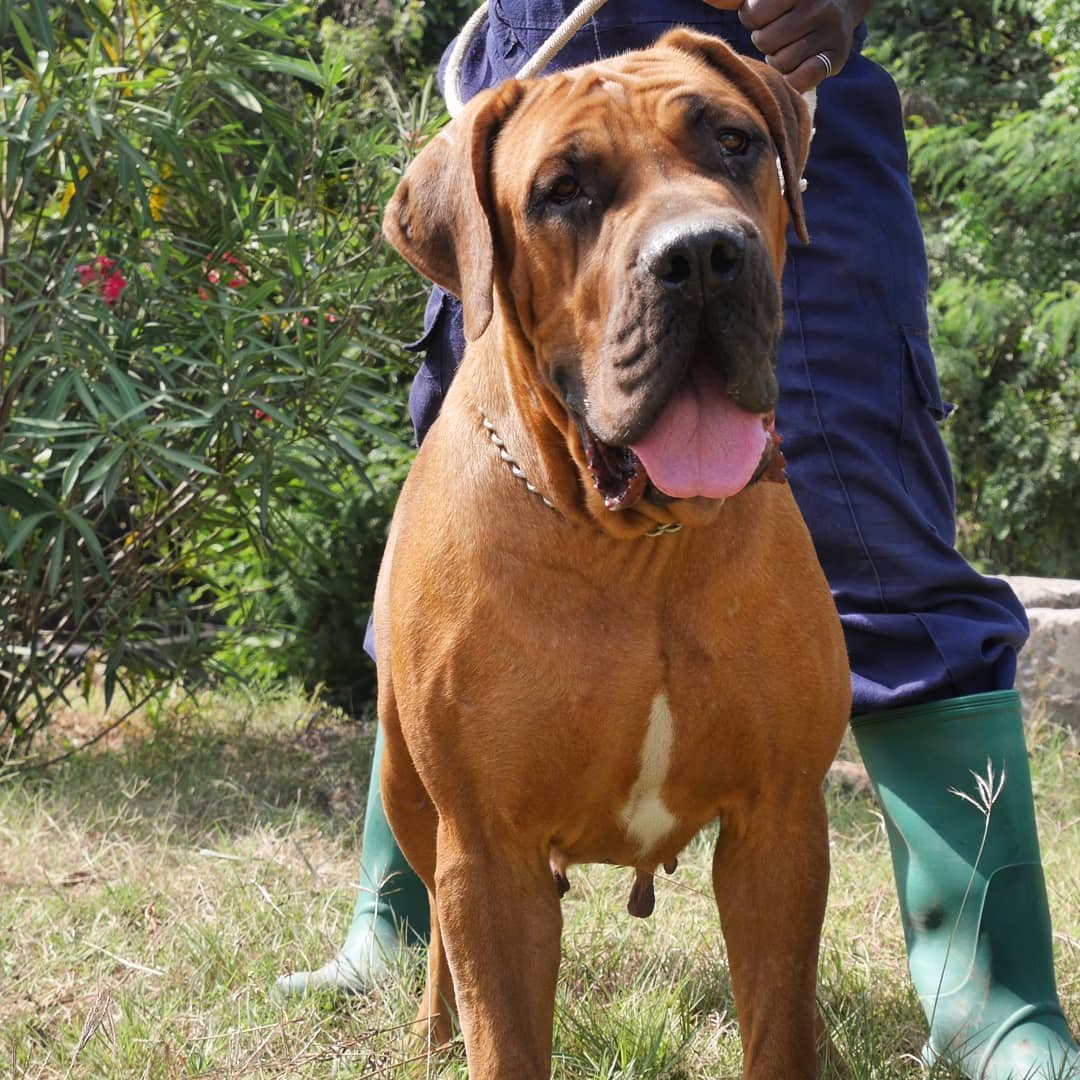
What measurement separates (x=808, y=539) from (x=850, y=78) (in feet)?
3.11

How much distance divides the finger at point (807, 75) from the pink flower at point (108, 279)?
8.94 ft

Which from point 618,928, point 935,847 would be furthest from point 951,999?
point 618,928

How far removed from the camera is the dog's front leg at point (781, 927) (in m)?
2.20

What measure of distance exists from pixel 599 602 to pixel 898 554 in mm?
737

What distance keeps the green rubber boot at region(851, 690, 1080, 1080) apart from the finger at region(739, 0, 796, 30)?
3.89 ft

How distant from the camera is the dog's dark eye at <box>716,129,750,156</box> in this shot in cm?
219

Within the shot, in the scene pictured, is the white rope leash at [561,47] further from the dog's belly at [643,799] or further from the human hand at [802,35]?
the dog's belly at [643,799]

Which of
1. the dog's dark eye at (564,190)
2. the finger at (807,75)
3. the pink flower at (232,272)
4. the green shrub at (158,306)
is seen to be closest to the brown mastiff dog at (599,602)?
the dog's dark eye at (564,190)

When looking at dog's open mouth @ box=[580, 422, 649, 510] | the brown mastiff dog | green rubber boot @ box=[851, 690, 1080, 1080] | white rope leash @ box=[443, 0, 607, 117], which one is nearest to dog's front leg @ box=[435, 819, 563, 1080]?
the brown mastiff dog

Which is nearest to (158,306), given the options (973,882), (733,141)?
(733,141)

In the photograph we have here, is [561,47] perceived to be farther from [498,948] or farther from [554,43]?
[498,948]

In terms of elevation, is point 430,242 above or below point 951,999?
above

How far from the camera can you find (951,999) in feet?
8.46

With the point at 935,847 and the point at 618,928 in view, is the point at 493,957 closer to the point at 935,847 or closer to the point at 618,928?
the point at 935,847
